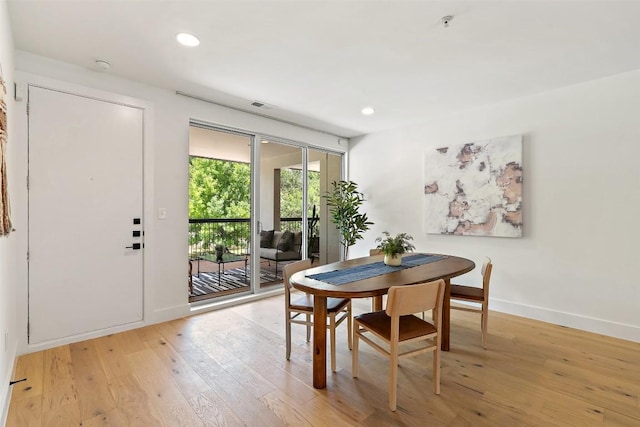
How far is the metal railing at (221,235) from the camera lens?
170 inches

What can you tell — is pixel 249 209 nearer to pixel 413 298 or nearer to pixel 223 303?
pixel 223 303

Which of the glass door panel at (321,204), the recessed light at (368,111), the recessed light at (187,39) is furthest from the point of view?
the glass door panel at (321,204)

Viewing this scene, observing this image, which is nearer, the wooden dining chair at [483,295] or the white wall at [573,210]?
the wooden dining chair at [483,295]

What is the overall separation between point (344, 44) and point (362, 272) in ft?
6.07

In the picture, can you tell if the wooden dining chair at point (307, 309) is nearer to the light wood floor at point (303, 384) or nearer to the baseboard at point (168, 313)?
the light wood floor at point (303, 384)

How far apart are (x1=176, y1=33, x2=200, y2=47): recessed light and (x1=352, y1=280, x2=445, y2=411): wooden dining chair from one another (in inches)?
93.0

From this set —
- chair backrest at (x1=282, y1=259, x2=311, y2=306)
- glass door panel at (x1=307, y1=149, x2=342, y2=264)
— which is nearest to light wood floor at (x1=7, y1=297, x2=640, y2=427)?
chair backrest at (x1=282, y1=259, x2=311, y2=306)

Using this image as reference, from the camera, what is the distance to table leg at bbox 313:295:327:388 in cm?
209

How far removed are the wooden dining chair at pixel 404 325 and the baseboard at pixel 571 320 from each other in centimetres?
214

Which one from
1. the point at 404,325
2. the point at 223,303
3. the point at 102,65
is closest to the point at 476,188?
the point at 404,325

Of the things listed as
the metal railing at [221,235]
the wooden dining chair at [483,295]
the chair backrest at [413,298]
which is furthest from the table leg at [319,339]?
the metal railing at [221,235]

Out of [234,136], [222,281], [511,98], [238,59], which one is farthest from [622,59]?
[222,281]

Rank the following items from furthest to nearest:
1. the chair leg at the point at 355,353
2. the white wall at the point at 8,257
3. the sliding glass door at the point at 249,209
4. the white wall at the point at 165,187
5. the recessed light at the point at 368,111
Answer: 1. the sliding glass door at the point at 249,209
2. the recessed light at the point at 368,111
3. the white wall at the point at 165,187
4. the chair leg at the point at 355,353
5. the white wall at the point at 8,257

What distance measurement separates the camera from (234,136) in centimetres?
418
